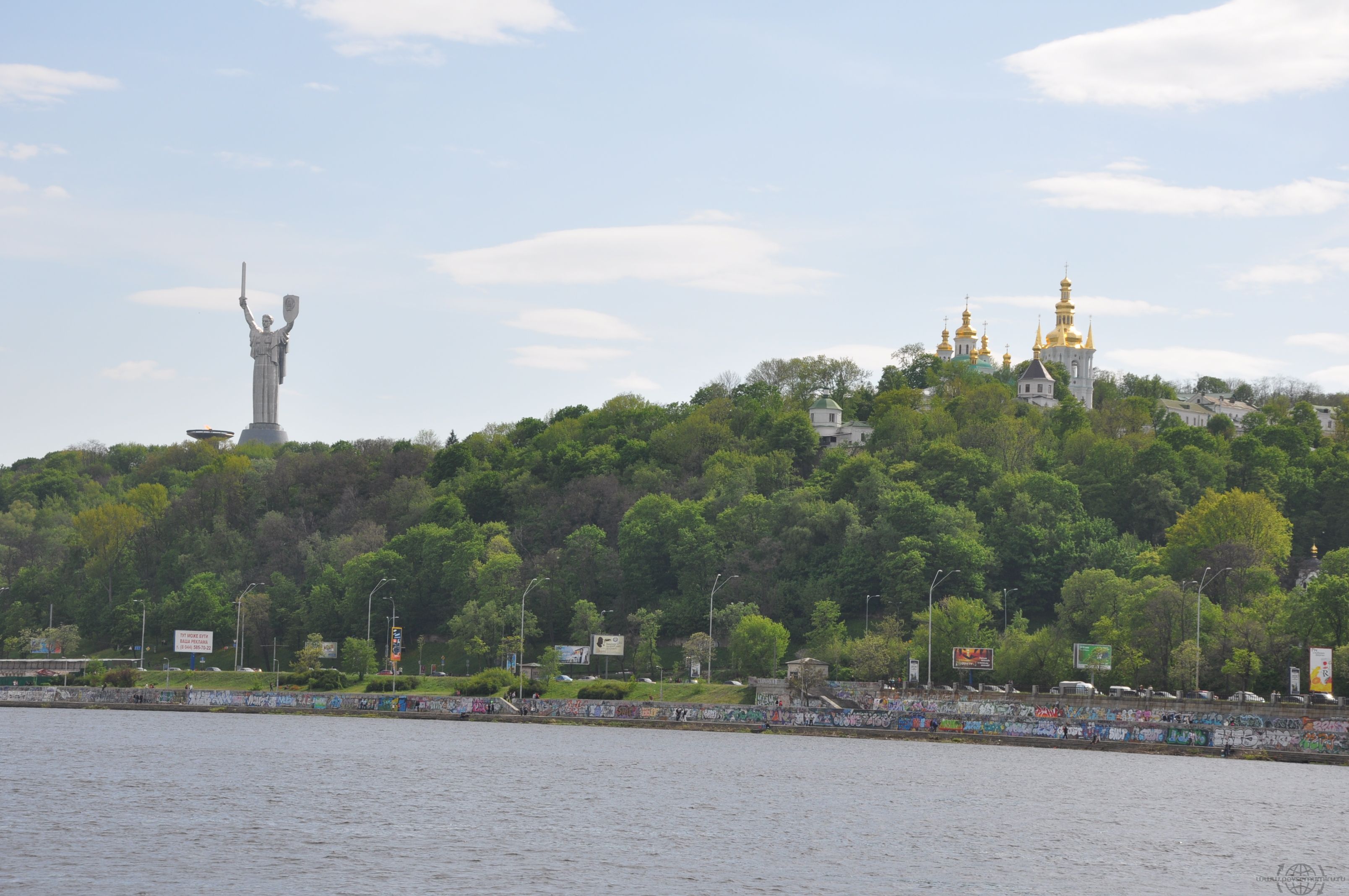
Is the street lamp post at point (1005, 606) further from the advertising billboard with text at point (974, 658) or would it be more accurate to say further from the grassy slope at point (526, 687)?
the grassy slope at point (526, 687)

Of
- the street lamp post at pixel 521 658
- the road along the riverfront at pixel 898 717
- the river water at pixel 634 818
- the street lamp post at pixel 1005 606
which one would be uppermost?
the street lamp post at pixel 1005 606

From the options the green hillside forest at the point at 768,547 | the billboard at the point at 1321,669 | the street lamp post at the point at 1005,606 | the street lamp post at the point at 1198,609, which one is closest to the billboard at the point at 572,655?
the green hillside forest at the point at 768,547

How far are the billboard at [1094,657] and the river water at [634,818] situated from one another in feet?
42.3

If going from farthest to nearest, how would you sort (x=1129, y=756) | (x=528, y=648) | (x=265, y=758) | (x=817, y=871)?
1. (x=528, y=648)
2. (x=1129, y=756)
3. (x=265, y=758)
4. (x=817, y=871)

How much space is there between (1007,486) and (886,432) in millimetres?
31260

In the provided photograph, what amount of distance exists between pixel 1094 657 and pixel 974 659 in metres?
8.61

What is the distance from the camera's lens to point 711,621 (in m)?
121

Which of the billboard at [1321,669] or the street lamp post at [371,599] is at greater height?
the street lamp post at [371,599]

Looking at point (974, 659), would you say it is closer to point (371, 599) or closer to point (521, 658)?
point (521, 658)

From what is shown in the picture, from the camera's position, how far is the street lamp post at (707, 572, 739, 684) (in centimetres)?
12432

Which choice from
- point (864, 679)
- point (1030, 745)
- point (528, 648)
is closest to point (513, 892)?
point (1030, 745)

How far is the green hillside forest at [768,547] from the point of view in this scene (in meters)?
120

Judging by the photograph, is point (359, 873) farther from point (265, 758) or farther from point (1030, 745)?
point (1030, 745)

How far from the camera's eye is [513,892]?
47188 millimetres
